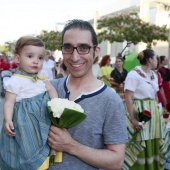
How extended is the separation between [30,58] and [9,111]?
451 millimetres

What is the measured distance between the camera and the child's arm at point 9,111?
7.34ft

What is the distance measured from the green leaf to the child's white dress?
17cm

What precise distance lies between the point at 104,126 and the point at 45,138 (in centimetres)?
37

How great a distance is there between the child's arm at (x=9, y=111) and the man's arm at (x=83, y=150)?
1.22 ft

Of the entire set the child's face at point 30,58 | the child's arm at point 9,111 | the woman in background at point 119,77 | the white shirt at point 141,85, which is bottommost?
the woman in background at point 119,77

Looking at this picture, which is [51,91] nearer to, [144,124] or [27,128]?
[27,128]

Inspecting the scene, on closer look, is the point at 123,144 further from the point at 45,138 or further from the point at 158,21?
the point at 158,21

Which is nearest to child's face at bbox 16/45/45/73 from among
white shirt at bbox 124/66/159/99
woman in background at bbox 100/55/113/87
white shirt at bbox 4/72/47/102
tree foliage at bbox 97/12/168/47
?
white shirt at bbox 4/72/47/102

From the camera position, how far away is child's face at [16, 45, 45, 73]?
8.27 feet

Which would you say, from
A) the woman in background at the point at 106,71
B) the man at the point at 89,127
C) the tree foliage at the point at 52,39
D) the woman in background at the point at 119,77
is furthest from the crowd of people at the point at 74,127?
the tree foliage at the point at 52,39

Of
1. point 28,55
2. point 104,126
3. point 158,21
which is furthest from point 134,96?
point 158,21

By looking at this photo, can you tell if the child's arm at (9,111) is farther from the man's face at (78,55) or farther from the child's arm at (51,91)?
the man's face at (78,55)

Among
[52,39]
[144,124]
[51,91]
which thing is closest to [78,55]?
[51,91]

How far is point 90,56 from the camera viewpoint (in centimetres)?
210
